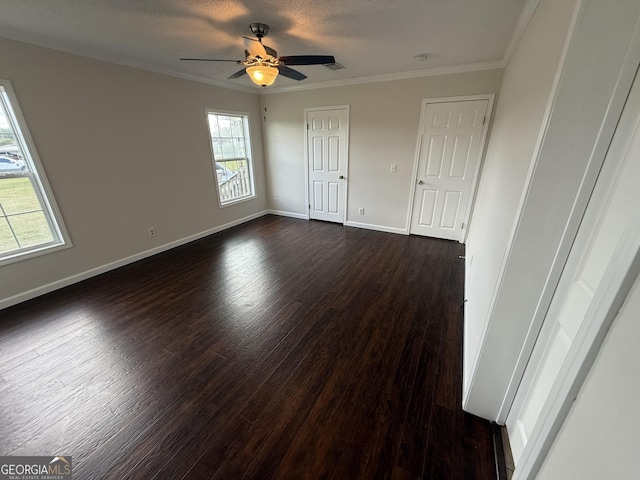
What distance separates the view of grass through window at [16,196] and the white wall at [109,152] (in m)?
0.12

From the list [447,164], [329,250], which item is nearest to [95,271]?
[329,250]

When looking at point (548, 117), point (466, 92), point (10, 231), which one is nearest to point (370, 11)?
point (548, 117)

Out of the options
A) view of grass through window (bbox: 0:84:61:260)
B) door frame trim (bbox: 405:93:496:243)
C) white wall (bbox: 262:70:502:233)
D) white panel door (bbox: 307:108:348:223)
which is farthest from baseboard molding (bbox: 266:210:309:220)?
view of grass through window (bbox: 0:84:61:260)

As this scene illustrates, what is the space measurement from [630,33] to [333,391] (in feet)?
6.47

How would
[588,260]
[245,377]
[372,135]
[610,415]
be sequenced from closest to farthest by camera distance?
[610,415] → [588,260] → [245,377] → [372,135]

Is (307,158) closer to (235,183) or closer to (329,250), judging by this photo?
(235,183)

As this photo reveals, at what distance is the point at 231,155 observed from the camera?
4598 mm

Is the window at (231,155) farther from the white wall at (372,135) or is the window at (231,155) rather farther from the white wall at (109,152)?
the white wall at (372,135)

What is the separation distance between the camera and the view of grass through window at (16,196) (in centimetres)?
229

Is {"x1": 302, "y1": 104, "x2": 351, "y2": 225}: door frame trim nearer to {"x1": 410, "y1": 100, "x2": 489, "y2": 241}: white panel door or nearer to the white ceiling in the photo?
the white ceiling

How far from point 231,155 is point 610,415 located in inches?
197

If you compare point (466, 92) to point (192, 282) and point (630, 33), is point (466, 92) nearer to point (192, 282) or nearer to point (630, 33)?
point (630, 33)

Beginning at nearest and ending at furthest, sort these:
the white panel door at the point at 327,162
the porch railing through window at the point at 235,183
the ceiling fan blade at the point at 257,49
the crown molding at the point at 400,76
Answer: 1. the ceiling fan blade at the point at 257,49
2. the crown molding at the point at 400,76
3. the white panel door at the point at 327,162
4. the porch railing through window at the point at 235,183
